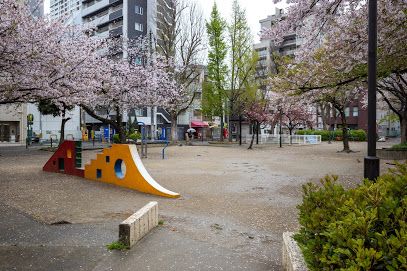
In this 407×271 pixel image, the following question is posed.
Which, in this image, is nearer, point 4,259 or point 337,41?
point 4,259

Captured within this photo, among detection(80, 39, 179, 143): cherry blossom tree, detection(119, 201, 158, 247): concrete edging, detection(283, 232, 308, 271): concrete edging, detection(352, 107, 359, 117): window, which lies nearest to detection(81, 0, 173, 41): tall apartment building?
detection(80, 39, 179, 143): cherry blossom tree

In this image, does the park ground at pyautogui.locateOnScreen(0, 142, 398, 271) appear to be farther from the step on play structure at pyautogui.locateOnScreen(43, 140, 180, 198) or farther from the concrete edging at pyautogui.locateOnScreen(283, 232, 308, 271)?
the concrete edging at pyautogui.locateOnScreen(283, 232, 308, 271)

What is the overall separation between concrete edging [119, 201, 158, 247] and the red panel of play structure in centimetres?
745

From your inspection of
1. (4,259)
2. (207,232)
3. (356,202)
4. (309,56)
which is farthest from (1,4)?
(309,56)

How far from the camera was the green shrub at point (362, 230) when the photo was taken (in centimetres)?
201

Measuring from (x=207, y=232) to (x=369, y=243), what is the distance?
4333 millimetres

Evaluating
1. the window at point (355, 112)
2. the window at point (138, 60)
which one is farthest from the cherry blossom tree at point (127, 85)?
the window at point (355, 112)

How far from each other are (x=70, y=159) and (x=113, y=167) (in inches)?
114

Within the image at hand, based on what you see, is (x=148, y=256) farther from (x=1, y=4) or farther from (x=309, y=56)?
(x=309, y=56)

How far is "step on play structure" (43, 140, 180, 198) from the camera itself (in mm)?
10195

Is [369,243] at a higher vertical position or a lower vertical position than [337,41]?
lower

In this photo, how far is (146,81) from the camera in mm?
24250

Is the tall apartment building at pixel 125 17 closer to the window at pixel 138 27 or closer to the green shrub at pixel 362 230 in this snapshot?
the window at pixel 138 27

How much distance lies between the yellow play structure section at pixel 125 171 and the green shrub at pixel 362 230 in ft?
22.3
